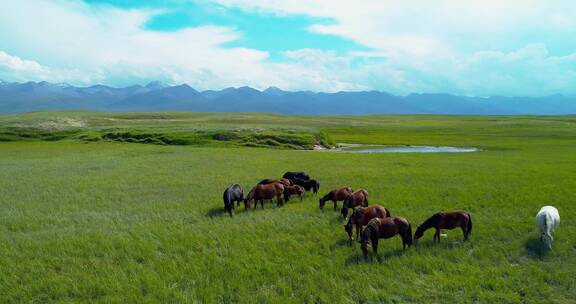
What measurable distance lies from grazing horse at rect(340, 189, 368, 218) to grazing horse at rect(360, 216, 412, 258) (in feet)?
11.7

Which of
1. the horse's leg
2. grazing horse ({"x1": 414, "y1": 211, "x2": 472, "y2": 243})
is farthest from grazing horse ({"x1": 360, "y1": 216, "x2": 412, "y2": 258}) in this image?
grazing horse ({"x1": 414, "y1": 211, "x2": 472, "y2": 243})

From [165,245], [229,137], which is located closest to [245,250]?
[165,245]

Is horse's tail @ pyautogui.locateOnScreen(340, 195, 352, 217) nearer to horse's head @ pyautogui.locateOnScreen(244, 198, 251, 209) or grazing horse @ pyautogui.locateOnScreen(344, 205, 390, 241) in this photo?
grazing horse @ pyautogui.locateOnScreen(344, 205, 390, 241)

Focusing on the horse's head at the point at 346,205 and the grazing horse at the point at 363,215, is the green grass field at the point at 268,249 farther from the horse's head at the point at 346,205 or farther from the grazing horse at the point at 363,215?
the grazing horse at the point at 363,215

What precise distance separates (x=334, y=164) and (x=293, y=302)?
27589 mm

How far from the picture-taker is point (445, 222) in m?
12.6

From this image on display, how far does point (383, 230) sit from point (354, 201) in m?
4.49

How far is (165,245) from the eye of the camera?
511 inches

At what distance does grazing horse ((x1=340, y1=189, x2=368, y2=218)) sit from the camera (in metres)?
15.7

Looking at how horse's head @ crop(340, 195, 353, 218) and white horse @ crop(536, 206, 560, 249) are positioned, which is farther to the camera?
horse's head @ crop(340, 195, 353, 218)

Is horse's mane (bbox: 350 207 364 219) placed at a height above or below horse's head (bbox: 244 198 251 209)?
above

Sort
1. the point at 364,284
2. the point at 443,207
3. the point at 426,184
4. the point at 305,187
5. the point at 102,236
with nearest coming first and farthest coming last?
the point at 364,284
the point at 102,236
the point at 443,207
the point at 305,187
the point at 426,184

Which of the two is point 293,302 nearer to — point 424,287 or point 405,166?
point 424,287

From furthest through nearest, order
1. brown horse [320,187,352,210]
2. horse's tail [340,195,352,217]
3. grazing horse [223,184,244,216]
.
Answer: brown horse [320,187,352,210] → grazing horse [223,184,244,216] → horse's tail [340,195,352,217]
